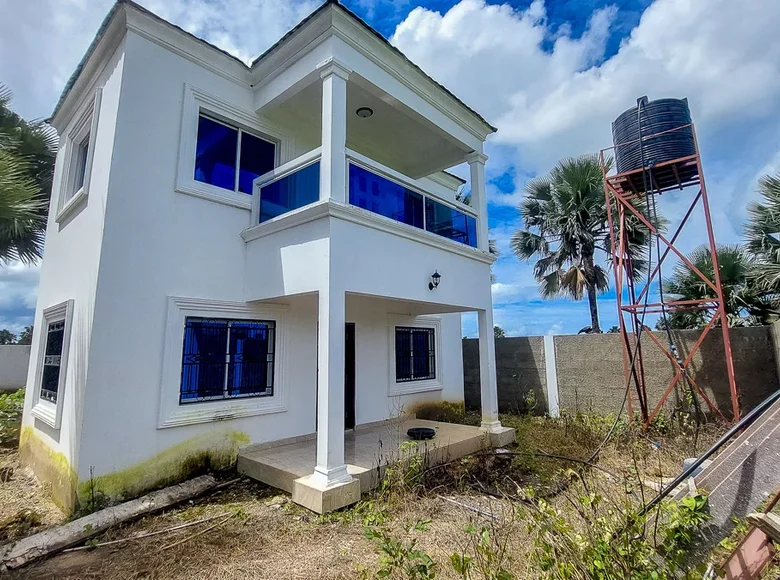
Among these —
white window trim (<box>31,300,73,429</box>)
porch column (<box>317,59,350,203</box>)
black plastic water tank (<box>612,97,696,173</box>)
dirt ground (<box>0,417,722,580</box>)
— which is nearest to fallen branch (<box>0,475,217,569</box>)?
dirt ground (<box>0,417,722,580</box>)

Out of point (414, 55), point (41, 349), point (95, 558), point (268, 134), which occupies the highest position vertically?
point (414, 55)

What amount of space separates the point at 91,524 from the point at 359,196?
519 centimetres

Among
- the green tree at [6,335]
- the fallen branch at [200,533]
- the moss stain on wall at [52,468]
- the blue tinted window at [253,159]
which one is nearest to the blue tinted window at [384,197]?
the blue tinted window at [253,159]

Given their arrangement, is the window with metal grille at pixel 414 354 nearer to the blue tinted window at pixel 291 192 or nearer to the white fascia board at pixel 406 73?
the blue tinted window at pixel 291 192

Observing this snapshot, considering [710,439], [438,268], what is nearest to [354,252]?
[438,268]

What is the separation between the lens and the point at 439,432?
7.80 m

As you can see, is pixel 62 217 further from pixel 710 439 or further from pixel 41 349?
pixel 710 439

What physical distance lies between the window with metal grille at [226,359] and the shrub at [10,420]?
5.39 m

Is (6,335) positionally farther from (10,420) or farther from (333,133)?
(333,133)

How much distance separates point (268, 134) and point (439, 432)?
6.52 metres

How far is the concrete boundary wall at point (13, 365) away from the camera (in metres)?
12.9

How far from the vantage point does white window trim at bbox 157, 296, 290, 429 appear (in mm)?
5770

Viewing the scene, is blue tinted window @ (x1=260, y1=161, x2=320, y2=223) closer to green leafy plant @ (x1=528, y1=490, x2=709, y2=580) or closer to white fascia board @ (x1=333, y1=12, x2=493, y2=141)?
white fascia board @ (x1=333, y1=12, x2=493, y2=141)

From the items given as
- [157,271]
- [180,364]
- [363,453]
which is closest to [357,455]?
[363,453]
